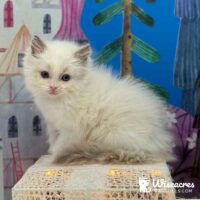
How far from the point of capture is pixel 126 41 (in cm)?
161

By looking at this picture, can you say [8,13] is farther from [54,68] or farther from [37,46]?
[54,68]

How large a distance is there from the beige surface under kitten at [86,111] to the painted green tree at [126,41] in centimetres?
24

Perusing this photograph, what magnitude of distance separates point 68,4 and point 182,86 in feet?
1.95

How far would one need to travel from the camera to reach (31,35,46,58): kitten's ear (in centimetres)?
132

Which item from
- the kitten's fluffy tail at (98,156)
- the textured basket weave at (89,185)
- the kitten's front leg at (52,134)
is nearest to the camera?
the textured basket weave at (89,185)

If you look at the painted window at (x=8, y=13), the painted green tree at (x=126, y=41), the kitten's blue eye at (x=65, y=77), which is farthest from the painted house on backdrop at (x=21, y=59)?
the kitten's blue eye at (x=65, y=77)

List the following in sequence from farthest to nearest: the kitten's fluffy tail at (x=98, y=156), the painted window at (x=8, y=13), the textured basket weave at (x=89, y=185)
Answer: the painted window at (x=8, y=13), the kitten's fluffy tail at (x=98, y=156), the textured basket weave at (x=89, y=185)

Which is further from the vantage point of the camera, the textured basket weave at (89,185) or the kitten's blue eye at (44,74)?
the kitten's blue eye at (44,74)

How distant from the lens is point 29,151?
1642mm

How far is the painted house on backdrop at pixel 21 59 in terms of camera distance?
1593 mm

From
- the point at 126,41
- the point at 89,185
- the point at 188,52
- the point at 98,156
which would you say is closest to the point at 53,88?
the point at 98,156

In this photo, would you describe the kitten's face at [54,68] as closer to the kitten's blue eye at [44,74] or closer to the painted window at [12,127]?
the kitten's blue eye at [44,74]

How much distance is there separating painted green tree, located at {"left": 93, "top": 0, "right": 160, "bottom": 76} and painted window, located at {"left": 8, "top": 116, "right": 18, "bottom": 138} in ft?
1.43

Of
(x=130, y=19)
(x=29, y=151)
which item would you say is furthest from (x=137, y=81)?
(x=29, y=151)
